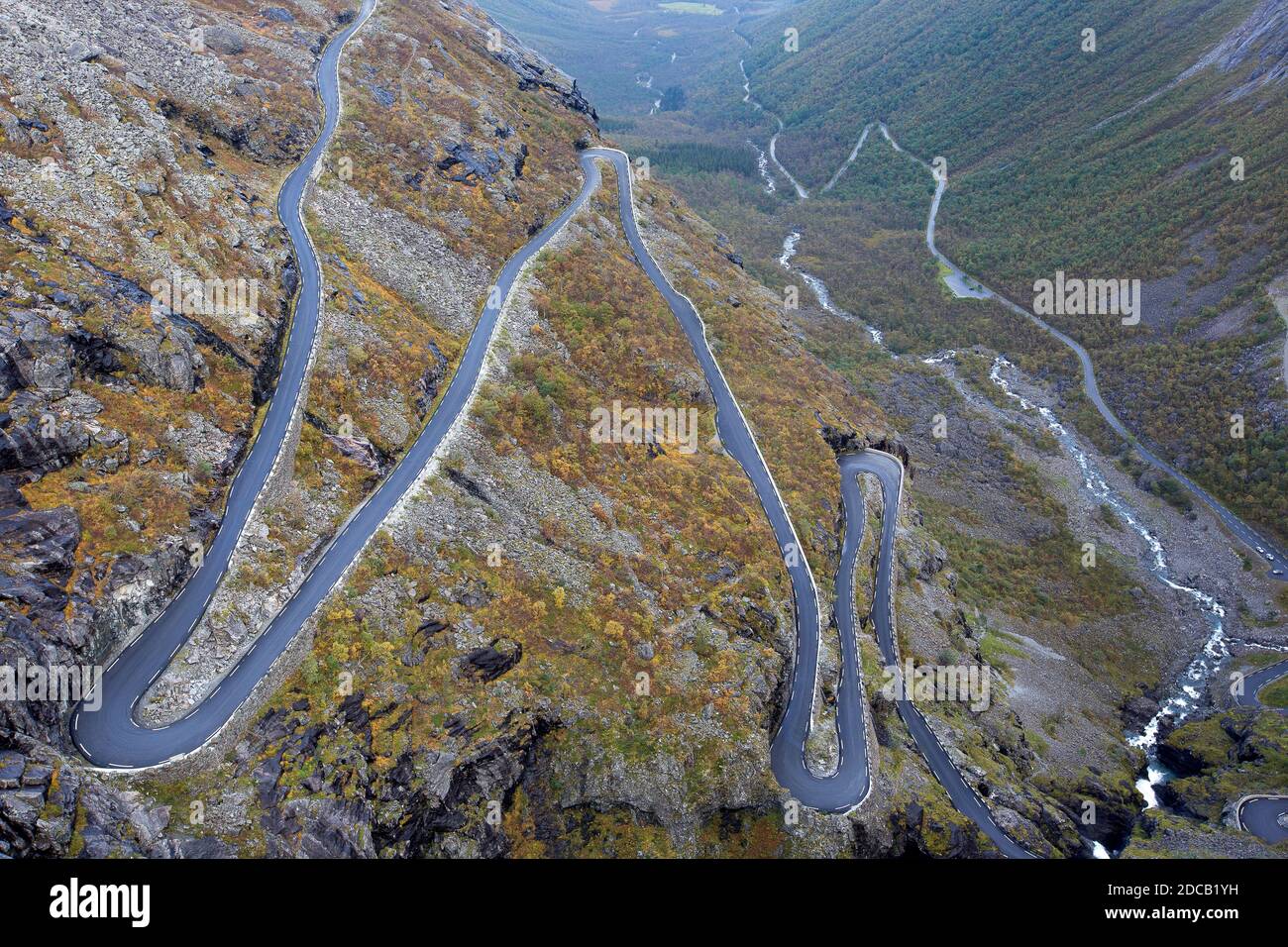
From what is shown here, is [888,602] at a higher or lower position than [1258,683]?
higher

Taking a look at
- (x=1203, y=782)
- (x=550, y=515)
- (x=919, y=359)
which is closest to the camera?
(x=550, y=515)

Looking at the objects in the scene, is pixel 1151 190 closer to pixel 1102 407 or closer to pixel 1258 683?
pixel 1102 407

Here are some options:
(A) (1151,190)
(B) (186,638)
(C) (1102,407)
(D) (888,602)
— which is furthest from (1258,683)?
(A) (1151,190)

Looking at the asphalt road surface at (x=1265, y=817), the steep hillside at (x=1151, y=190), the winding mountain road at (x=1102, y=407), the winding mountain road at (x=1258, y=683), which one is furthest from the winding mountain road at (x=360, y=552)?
the steep hillside at (x=1151, y=190)

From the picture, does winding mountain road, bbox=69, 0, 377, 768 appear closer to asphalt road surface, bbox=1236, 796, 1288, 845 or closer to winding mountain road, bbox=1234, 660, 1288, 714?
asphalt road surface, bbox=1236, 796, 1288, 845

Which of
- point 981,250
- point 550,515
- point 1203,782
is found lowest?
point 1203,782

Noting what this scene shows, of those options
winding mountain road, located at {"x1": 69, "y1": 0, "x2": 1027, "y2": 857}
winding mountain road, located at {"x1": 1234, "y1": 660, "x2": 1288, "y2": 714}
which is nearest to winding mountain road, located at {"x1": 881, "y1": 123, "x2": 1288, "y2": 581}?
winding mountain road, located at {"x1": 1234, "y1": 660, "x2": 1288, "y2": 714}

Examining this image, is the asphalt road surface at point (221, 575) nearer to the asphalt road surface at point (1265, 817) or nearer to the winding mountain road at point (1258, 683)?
the asphalt road surface at point (1265, 817)

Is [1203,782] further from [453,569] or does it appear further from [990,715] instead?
[453,569]

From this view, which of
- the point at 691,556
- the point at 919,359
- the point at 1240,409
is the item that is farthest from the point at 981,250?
the point at 691,556

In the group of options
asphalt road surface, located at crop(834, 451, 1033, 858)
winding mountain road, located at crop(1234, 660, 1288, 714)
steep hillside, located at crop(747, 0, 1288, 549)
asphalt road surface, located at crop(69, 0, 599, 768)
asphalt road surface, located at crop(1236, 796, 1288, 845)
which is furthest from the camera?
steep hillside, located at crop(747, 0, 1288, 549)

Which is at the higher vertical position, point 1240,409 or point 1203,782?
point 1240,409
